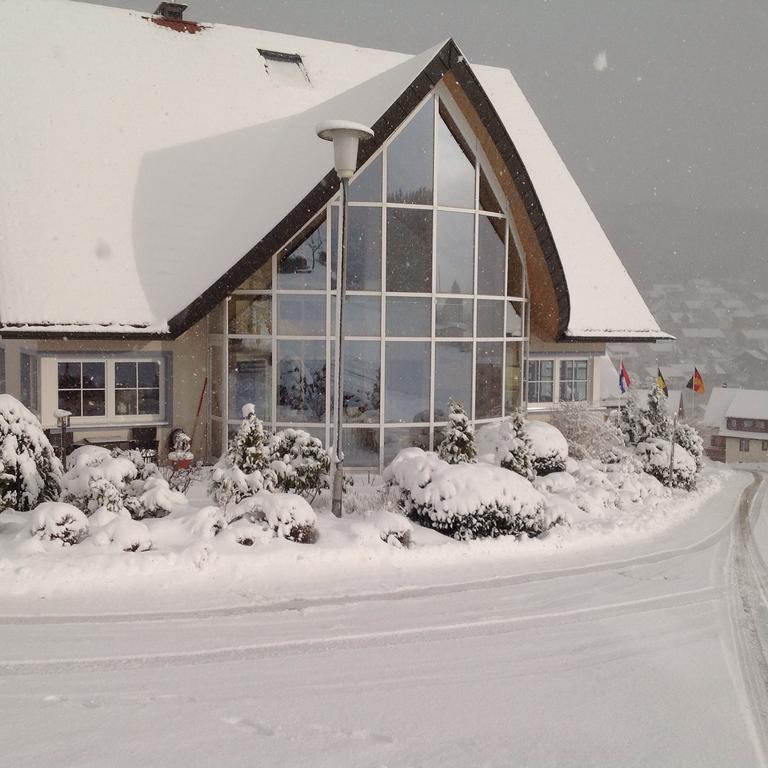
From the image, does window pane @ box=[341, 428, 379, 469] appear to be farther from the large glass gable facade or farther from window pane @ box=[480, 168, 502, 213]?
window pane @ box=[480, 168, 502, 213]

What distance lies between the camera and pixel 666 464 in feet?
52.2

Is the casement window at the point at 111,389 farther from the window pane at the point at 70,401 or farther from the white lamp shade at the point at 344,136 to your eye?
the white lamp shade at the point at 344,136

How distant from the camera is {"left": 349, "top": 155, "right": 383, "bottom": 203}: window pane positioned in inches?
543

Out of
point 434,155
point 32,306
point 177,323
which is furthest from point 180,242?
point 434,155

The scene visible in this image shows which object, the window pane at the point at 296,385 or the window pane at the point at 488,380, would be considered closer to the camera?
the window pane at the point at 296,385

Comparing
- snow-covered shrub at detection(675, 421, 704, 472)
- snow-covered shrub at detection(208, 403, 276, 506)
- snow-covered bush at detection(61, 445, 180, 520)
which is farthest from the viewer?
snow-covered shrub at detection(675, 421, 704, 472)

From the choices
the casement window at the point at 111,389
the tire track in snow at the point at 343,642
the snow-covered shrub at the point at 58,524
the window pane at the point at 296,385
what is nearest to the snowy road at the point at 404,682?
the tire track in snow at the point at 343,642

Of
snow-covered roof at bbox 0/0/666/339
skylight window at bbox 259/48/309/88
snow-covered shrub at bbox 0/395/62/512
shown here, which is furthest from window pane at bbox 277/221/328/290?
skylight window at bbox 259/48/309/88

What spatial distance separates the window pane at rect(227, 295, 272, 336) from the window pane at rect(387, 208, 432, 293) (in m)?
2.37

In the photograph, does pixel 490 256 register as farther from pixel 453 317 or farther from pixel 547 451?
pixel 547 451

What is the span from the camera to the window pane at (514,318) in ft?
51.4

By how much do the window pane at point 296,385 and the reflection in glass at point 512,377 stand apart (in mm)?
4310

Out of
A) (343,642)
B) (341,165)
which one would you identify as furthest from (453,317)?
(343,642)

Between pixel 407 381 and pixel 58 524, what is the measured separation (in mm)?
7719
